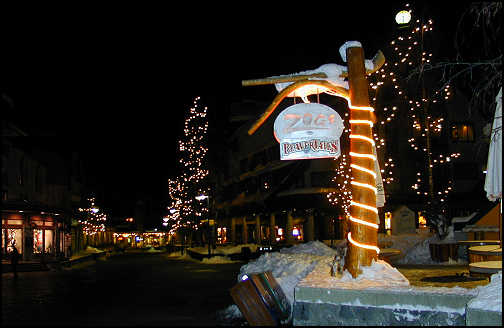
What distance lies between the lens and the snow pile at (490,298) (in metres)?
7.29

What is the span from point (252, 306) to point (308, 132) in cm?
396

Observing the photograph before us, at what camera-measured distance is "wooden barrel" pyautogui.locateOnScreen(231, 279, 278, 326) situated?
9.72 m

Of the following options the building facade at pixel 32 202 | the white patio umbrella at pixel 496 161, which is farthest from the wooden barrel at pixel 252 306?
the building facade at pixel 32 202

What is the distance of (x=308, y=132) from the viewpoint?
11.5m

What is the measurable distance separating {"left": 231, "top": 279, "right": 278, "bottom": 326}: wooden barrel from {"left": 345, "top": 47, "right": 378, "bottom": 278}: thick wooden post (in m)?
1.95

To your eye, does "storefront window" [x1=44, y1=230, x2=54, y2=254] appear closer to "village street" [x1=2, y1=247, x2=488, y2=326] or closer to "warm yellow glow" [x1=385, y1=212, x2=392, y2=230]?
"village street" [x1=2, y1=247, x2=488, y2=326]

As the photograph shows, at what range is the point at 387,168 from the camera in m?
33.1

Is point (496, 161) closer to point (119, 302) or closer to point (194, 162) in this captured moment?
point (119, 302)

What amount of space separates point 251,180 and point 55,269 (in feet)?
95.7

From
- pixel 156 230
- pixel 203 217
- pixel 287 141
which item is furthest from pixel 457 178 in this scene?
pixel 156 230

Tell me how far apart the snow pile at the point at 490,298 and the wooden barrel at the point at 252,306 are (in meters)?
3.64

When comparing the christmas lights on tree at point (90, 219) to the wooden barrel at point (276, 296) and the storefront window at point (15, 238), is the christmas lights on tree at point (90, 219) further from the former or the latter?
the wooden barrel at point (276, 296)

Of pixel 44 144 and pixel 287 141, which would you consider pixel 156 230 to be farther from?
pixel 287 141

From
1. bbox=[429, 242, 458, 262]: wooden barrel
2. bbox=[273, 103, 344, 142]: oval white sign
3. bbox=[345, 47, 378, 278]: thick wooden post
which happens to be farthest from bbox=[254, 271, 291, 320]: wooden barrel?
bbox=[429, 242, 458, 262]: wooden barrel
